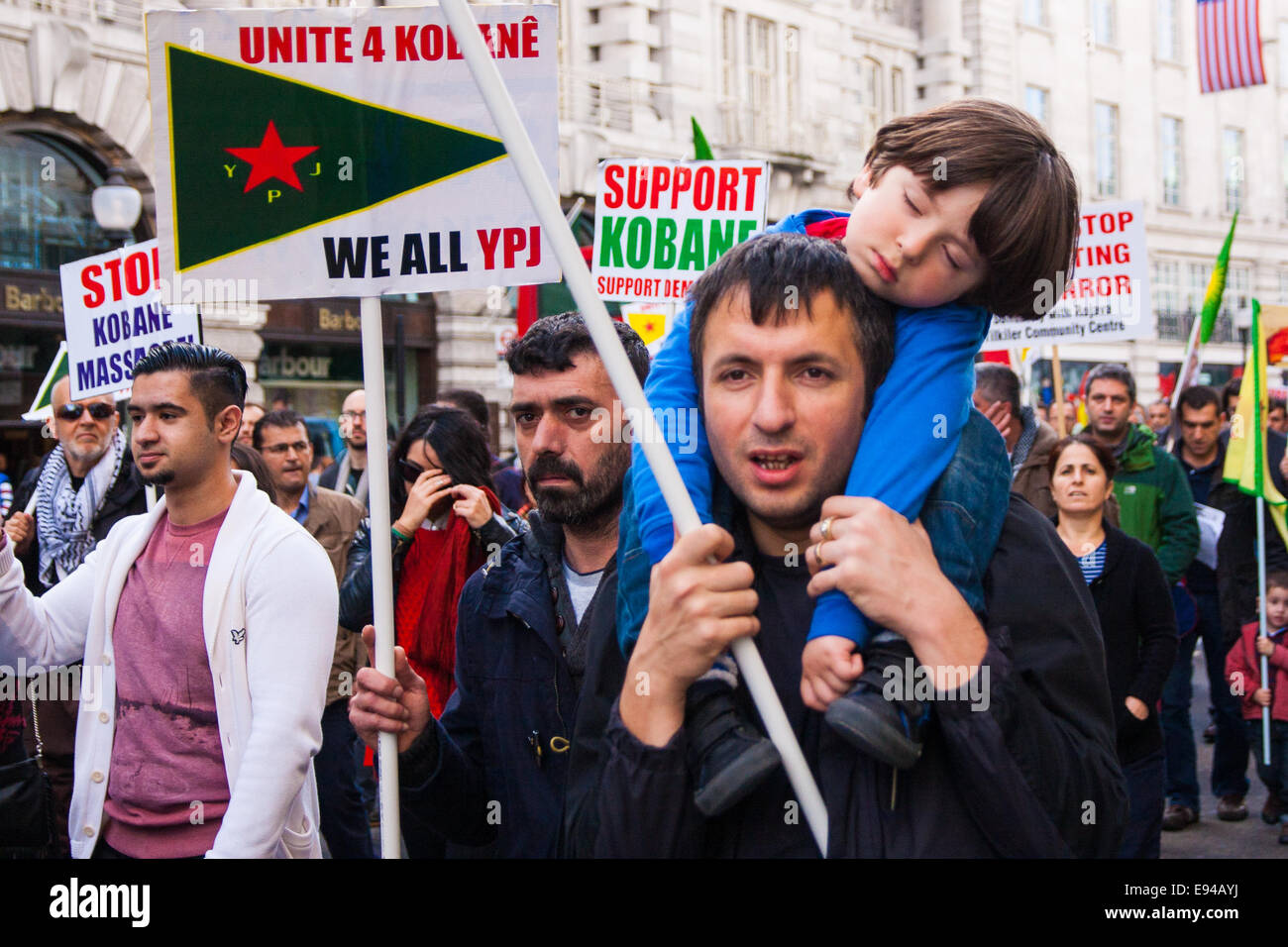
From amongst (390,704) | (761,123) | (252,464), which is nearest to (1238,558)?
(252,464)

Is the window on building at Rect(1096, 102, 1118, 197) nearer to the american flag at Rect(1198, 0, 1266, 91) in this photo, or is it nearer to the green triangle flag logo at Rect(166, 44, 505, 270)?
the american flag at Rect(1198, 0, 1266, 91)

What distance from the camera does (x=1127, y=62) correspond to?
1400 inches

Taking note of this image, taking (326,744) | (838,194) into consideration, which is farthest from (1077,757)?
(838,194)

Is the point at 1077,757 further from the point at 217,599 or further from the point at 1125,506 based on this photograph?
the point at 1125,506

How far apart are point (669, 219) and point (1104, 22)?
31117 mm

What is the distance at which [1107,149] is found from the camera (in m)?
35.1

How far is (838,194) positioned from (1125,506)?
786 inches

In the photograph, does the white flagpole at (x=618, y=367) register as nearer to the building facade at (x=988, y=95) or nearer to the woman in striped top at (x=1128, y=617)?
the woman in striped top at (x=1128, y=617)

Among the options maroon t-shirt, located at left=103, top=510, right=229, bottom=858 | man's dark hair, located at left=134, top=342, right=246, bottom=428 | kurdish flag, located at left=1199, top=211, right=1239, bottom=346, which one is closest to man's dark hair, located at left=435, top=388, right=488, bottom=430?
man's dark hair, located at left=134, top=342, right=246, bottom=428

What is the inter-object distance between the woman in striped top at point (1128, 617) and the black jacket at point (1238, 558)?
7.43 feet

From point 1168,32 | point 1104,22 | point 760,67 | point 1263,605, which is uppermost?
point 1168,32

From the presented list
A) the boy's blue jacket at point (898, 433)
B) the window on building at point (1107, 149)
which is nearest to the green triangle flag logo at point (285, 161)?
the boy's blue jacket at point (898, 433)

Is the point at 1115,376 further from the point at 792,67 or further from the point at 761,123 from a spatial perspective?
the point at 792,67
